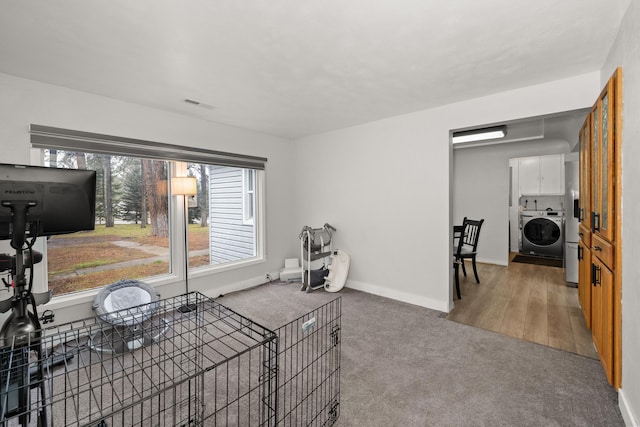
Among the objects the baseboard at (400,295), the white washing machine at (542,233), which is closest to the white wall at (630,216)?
the baseboard at (400,295)

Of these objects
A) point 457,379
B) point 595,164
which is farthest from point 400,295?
point 595,164

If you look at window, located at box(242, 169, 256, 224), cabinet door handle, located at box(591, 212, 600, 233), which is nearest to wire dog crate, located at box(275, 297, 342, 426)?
cabinet door handle, located at box(591, 212, 600, 233)

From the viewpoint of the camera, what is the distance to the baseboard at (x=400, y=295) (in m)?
3.38

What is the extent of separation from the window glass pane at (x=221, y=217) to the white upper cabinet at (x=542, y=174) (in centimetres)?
522

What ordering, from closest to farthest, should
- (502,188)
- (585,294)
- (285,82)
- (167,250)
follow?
(285,82) < (585,294) < (167,250) < (502,188)

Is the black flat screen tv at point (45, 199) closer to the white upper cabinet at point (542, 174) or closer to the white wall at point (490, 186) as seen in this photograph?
the white wall at point (490, 186)

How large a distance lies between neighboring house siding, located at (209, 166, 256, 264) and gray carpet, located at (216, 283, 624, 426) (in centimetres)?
149

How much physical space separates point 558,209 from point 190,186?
258 inches

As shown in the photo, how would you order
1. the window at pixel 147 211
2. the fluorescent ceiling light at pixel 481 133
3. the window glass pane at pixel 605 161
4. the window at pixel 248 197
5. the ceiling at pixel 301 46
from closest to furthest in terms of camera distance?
A: the ceiling at pixel 301 46
the window glass pane at pixel 605 161
the window at pixel 147 211
the fluorescent ceiling light at pixel 481 133
the window at pixel 248 197

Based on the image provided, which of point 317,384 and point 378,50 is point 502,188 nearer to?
point 378,50

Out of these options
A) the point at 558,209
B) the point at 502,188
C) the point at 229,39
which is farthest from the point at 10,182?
the point at 558,209

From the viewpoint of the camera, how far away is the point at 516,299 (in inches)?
144

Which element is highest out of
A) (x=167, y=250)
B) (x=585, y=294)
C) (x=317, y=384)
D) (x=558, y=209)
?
(x=558, y=209)

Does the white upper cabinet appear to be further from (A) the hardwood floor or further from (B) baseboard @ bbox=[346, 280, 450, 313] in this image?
(B) baseboard @ bbox=[346, 280, 450, 313]
